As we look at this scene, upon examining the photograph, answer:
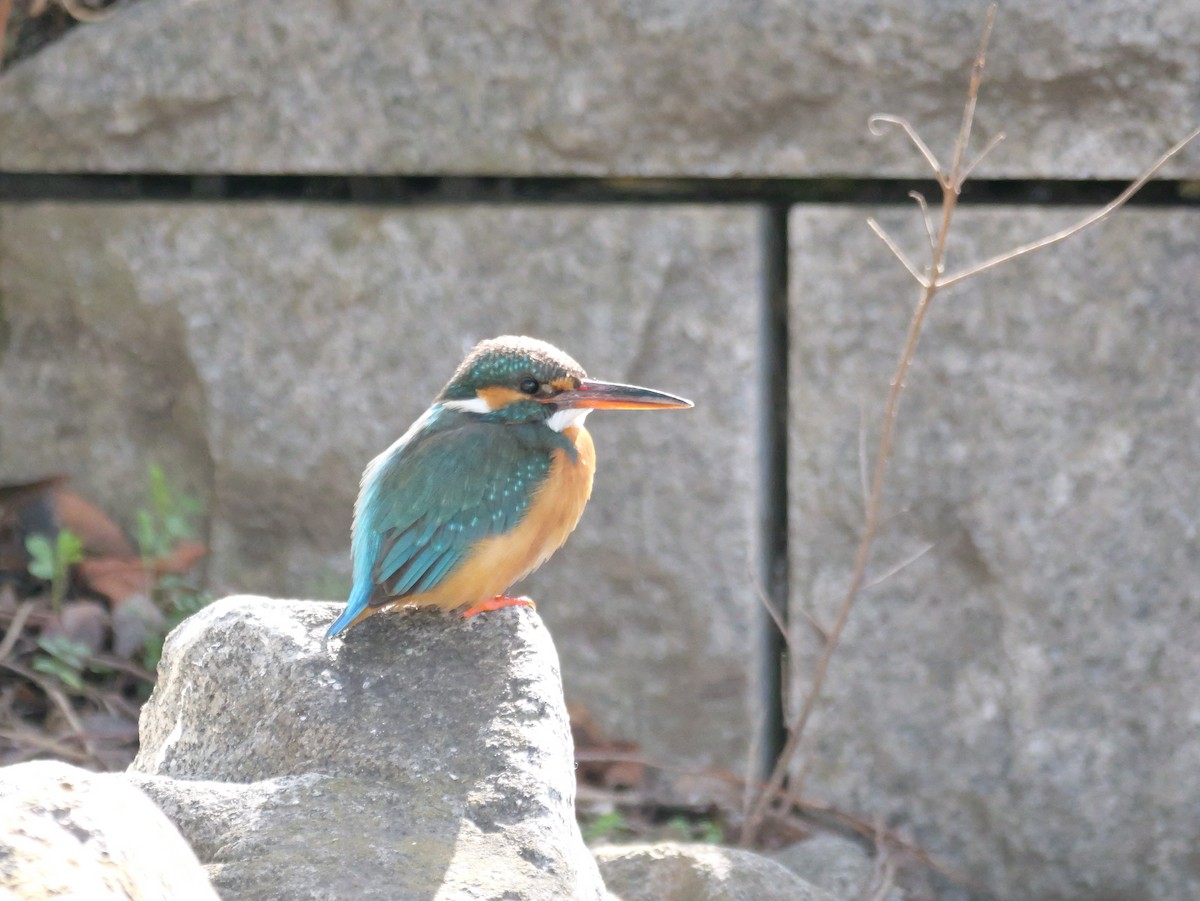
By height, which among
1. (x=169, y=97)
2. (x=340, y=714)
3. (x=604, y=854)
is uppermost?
(x=169, y=97)

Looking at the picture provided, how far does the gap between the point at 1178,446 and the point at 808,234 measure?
104cm

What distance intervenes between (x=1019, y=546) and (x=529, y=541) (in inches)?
58.5

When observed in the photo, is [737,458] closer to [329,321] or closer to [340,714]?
[329,321]

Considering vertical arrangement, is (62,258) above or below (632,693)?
above

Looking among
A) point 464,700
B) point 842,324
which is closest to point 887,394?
point 842,324

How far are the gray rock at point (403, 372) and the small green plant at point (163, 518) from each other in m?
0.06

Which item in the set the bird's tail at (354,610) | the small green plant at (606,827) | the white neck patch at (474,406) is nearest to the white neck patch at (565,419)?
the white neck patch at (474,406)

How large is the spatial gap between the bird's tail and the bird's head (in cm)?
47

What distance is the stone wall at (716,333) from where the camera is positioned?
3723 mm

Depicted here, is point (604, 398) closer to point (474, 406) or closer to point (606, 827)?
point (474, 406)

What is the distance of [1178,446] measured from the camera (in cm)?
374

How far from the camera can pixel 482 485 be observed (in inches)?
111

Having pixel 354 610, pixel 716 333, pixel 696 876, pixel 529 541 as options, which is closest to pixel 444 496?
pixel 529 541

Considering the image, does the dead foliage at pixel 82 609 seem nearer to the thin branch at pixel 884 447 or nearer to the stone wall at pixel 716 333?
the stone wall at pixel 716 333
